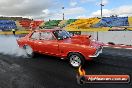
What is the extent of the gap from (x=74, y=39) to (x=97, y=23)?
25.5 m

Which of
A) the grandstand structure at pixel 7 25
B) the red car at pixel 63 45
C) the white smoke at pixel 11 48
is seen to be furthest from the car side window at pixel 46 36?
the grandstand structure at pixel 7 25

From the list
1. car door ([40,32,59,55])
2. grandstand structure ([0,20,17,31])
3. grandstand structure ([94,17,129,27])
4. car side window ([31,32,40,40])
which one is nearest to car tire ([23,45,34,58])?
car side window ([31,32,40,40])

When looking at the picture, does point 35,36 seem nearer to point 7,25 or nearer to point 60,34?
point 60,34

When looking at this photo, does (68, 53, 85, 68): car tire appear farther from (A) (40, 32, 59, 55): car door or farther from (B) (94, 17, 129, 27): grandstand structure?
(B) (94, 17, 129, 27): grandstand structure

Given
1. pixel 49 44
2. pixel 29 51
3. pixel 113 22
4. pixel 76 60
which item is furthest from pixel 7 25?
pixel 76 60

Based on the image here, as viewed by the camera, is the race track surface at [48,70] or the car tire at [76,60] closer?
the race track surface at [48,70]

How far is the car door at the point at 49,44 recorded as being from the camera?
32.7 ft

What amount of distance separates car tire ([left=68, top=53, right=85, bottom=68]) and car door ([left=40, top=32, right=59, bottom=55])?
33.9 inches

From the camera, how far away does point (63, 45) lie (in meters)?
9.62

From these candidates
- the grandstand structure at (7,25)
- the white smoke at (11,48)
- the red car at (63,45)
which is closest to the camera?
the red car at (63,45)

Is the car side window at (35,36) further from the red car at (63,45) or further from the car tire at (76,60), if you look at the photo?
the car tire at (76,60)

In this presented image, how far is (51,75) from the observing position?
8203 millimetres

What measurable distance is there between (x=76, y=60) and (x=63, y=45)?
36.0 inches

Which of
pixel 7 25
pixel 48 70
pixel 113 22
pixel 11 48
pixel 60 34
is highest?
pixel 60 34
